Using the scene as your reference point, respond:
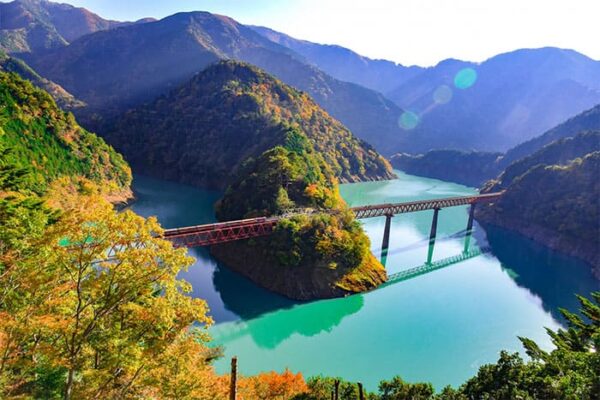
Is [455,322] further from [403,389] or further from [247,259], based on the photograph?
[247,259]

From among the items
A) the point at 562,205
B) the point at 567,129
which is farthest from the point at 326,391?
the point at 567,129

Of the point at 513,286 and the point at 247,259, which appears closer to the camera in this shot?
the point at 247,259

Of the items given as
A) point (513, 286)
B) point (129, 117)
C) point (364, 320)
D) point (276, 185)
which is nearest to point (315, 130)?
point (129, 117)

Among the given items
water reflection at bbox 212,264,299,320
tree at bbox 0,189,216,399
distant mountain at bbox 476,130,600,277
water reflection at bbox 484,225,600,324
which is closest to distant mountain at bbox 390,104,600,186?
distant mountain at bbox 476,130,600,277

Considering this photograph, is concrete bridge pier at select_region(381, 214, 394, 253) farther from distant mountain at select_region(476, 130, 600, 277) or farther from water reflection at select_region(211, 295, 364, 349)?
distant mountain at select_region(476, 130, 600, 277)

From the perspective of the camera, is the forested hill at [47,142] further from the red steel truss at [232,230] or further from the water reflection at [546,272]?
the water reflection at [546,272]

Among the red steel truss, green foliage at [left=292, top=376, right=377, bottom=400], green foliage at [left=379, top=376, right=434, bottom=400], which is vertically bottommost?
green foliage at [left=292, top=376, right=377, bottom=400]
